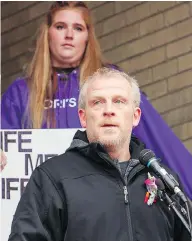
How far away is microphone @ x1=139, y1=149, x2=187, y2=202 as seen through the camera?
3.21 metres

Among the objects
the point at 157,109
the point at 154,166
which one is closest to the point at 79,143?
the point at 154,166

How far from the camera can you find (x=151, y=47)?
5.65 metres

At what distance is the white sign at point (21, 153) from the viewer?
478 centimetres

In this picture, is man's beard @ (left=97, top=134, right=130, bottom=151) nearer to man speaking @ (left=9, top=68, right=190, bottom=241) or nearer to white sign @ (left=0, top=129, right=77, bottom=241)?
man speaking @ (left=9, top=68, right=190, bottom=241)

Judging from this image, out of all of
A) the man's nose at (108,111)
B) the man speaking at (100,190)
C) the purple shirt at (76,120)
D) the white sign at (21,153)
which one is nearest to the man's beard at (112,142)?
the man speaking at (100,190)

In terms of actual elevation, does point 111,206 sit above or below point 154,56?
below

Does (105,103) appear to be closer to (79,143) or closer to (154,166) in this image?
(79,143)

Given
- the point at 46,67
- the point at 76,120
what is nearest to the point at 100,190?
the point at 76,120

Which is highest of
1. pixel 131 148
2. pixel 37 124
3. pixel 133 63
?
pixel 133 63

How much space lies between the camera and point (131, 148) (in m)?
3.80

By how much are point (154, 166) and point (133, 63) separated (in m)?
2.46

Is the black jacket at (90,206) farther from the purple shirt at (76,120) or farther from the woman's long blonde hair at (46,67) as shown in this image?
the woman's long blonde hair at (46,67)

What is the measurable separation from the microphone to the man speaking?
0.10 metres

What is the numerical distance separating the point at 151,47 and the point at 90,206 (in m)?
2.42
